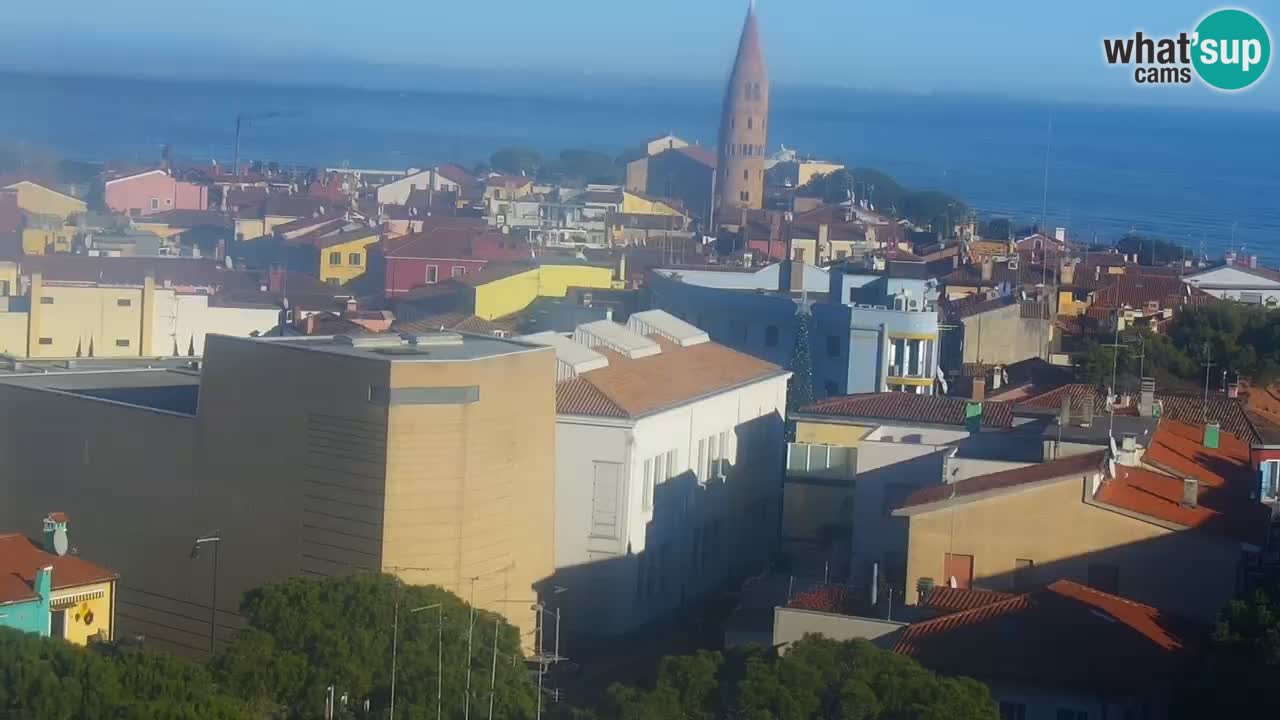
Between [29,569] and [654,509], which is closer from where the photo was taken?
[29,569]

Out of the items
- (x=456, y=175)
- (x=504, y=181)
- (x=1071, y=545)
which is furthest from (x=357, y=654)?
(x=456, y=175)

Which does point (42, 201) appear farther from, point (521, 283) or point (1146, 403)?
point (1146, 403)

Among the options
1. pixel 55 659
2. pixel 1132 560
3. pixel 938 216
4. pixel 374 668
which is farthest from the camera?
pixel 938 216

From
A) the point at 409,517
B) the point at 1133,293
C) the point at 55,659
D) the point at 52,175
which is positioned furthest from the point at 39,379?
the point at 52,175

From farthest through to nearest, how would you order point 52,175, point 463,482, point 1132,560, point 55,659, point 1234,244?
point 1234,244
point 52,175
point 463,482
point 1132,560
point 55,659

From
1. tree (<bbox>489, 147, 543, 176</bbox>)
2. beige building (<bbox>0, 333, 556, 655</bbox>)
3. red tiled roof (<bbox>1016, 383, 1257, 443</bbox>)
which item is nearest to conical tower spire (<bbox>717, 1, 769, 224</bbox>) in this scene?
tree (<bbox>489, 147, 543, 176</bbox>)

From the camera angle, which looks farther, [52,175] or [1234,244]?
[1234,244]

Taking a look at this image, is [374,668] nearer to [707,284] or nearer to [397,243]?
[707,284]

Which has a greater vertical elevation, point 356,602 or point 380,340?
point 380,340
